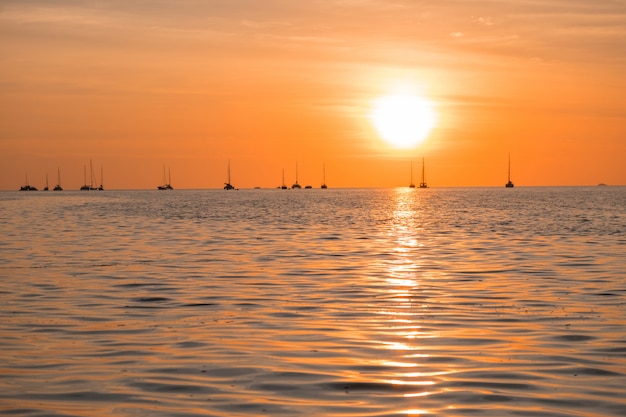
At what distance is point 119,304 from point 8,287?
585 centimetres

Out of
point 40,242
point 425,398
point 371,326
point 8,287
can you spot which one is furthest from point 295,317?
point 40,242

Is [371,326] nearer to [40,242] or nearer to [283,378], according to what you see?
[283,378]

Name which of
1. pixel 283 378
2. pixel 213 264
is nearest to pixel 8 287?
pixel 213 264

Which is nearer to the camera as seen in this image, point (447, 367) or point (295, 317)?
point (447, 367)

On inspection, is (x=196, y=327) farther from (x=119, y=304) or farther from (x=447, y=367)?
(x=447, y=367)

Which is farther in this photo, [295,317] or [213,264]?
[213,264]

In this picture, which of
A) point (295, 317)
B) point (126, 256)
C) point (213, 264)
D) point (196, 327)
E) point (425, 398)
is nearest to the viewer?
point (425, 398)

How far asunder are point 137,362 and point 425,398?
5.61 meters

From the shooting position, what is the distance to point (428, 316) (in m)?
22.2

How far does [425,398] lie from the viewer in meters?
13.7

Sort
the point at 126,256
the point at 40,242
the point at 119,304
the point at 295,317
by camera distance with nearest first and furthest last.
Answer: the point at 295,317
the point at 119,304
the point at 126,256
the point at 40,242

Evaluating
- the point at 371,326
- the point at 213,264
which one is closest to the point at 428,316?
the point at 371,326

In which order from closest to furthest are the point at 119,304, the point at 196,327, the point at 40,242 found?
the point at 196,327 → the point at 119,304 → the point at 40,242

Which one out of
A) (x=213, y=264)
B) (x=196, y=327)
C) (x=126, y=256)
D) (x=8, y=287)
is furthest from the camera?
(x=126, y=256)
